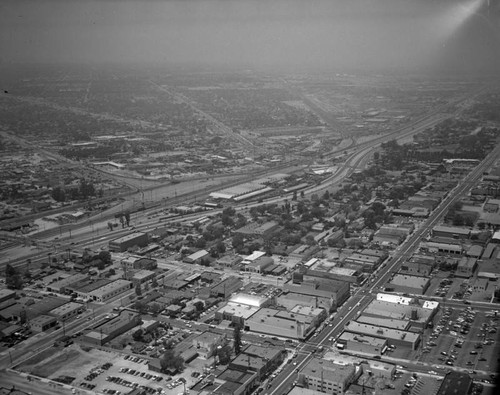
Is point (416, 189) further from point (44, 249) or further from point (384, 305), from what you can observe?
point (44, 249)

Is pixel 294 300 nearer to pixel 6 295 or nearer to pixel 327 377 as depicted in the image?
pixel 327 377

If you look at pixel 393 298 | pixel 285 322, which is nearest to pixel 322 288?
pixel 393 298

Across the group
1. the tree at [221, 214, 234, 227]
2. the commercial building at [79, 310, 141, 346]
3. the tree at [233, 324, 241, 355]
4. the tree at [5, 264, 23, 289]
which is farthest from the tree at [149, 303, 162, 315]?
the tree at [221, 214, 234, 227]

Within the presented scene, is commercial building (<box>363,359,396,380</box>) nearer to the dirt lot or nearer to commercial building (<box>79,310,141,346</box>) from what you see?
the dirt lot

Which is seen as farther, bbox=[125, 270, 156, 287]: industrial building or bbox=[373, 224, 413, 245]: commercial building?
bbox=[373, 224, 413, 245]: commercial building

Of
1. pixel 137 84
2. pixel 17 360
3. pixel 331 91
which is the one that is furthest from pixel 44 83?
pixel 17 360

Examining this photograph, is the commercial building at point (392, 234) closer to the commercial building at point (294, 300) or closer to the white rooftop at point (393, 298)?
the white rooftop at point (393, 298)
